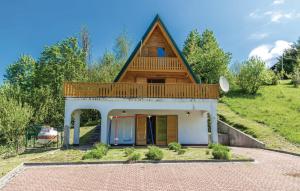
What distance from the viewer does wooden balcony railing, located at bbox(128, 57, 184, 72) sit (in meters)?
20.3

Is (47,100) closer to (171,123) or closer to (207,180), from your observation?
(171,123)

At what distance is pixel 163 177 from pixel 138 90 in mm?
9012

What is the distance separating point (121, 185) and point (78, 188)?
1302 mm

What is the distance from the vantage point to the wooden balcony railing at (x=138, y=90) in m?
17.5

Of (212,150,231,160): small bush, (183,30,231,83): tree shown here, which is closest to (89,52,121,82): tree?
(183,30,231,83): tree

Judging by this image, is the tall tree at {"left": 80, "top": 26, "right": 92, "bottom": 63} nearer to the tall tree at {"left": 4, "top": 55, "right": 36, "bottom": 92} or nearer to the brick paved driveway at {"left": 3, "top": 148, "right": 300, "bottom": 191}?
the tall tree at {"left": 4, "top": 55, "right": 36, "bottom": 92}

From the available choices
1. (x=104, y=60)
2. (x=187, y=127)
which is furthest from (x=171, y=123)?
(x=104, y=60)

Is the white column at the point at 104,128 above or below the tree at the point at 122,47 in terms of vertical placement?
below

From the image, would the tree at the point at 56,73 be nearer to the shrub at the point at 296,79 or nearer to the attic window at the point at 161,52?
the attic window at the point at 161,52

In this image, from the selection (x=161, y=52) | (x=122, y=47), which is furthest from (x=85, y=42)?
(x=161, y=52)

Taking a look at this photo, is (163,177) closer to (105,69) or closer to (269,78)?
(105,69)

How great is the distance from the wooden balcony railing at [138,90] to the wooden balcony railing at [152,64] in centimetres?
268

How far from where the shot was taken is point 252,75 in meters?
35.0

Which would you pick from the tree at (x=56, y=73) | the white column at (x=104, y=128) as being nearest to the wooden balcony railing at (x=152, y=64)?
the white column at (x=104, y=128)
